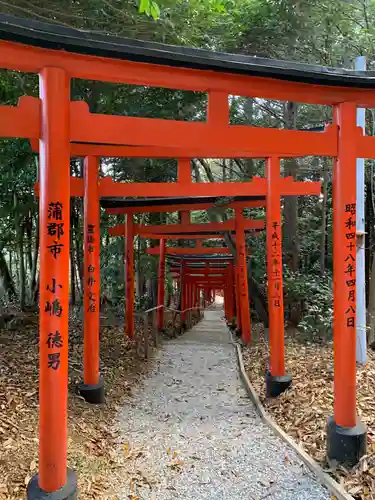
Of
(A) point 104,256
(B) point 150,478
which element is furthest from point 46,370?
(A) point 104,256

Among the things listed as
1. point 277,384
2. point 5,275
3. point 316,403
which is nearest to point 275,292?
point 277,384

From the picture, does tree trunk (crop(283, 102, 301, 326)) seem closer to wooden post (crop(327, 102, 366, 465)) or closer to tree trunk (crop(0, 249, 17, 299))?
wooden post (crop(327, 102, 366, 465))

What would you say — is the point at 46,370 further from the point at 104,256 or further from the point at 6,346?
the point at 104,256

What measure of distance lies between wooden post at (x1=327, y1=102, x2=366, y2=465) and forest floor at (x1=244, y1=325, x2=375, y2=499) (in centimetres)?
19

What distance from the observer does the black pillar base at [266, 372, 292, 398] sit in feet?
19.8

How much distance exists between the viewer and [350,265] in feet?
12.9

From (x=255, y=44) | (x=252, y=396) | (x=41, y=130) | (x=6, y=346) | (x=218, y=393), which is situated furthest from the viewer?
(x=255, y=44)

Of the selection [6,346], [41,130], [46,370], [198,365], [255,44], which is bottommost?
[198,365]

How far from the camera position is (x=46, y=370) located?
123 inches

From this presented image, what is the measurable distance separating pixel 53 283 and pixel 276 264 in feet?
13.5

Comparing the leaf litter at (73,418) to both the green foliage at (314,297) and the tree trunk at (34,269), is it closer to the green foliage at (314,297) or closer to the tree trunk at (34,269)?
the tree trunk at (34,269)

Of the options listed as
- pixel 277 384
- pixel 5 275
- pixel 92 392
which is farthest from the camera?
pixel 5 275

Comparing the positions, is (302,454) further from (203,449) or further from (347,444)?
(203,449)

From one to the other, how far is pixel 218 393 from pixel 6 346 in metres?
3.81
